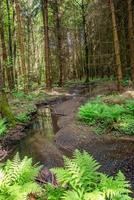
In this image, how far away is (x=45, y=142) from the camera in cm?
1123

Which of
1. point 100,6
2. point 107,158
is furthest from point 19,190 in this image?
point 100,6

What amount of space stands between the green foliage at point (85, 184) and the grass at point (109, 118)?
649 centimetres

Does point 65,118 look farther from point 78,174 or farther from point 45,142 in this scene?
point 78,174

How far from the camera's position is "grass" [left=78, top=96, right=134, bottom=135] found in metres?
11.4

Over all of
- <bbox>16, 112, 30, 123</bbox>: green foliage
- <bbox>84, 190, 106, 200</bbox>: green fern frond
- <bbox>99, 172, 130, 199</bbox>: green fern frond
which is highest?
<bbox>99, 172, 130, 199</bbox>: green fern frond

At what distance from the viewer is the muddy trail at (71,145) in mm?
8727

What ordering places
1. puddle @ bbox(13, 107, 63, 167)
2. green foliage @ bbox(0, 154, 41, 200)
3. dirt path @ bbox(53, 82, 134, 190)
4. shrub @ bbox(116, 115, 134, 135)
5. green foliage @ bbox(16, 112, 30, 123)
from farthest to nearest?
green foliage @ bbox(16, 112, 30, 123), shrub @ bbox(116, 115, 134, 135), puddle @ bbox(13, 107, 63, 167), dirt path @ bbox(53, 82, 134, 190), green foliage @ bbox(0, 154, 41, 200)

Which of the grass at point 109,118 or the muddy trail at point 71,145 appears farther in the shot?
the grass at point 109,118

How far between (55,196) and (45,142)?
6704 mm

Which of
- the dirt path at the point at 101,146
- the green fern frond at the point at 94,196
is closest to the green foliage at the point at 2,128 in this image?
the dirt path at the point at 101,146

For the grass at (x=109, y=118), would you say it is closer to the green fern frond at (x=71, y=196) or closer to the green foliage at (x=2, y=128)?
the green foliage at (x=2, y=128)

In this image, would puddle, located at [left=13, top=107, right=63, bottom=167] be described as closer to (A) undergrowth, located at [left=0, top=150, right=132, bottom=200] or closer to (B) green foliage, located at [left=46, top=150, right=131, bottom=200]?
(A) undergrowth, located at [left=0, top=150, right=132, bottom=200]

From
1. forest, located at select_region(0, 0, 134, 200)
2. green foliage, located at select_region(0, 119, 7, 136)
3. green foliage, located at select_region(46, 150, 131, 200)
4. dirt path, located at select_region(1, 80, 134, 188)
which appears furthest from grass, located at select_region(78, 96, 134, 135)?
green foliage, located at select_region(46, 150, 131, 200)

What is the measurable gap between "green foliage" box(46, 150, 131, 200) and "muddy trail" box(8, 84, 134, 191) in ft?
9.72
